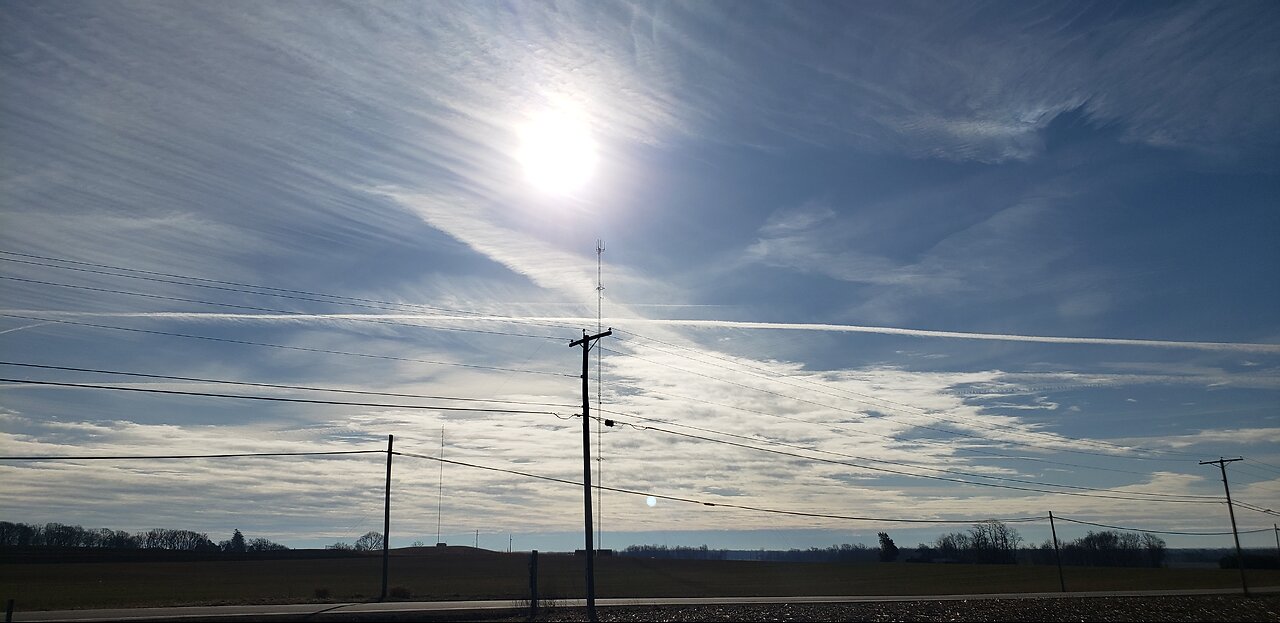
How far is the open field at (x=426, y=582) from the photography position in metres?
52.1

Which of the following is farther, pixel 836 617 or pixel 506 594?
pixel 506 594

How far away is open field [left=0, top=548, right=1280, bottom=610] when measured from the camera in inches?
2051

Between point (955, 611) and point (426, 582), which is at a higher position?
point (426, 582)

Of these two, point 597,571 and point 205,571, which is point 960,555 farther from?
point 205,571

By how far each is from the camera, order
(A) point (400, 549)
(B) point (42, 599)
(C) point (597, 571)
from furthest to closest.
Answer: (A) point (400, 549) < (C) point (597, 571) < (B) point (42, 599)

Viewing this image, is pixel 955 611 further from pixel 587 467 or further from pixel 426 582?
pixel 426 582

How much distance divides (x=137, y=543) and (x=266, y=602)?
5628 inches

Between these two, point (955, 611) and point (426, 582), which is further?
point (426, 582)

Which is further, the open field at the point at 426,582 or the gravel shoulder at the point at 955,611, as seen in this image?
the open field at the point at 426,582

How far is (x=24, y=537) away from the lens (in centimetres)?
14425

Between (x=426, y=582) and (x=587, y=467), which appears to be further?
(x=426, y=582)

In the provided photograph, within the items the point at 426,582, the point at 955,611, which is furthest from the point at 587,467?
the point at 426,582

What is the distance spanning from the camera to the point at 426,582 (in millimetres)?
71312

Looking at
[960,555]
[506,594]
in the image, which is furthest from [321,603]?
[960,555]
